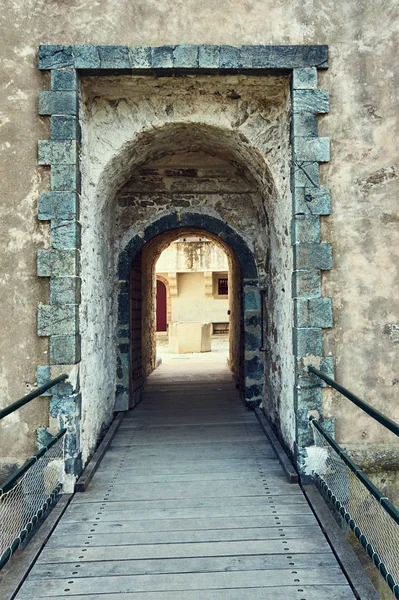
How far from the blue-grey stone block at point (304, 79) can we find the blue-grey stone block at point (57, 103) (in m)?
1.92

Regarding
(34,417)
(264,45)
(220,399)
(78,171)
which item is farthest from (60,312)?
(220,399)

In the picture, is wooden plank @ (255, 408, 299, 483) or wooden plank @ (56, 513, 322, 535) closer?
wooden plank @ (56, 513, 322, 535)

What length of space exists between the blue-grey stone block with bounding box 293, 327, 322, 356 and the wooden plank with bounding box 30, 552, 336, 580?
1.56 metres

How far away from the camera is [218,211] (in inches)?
236

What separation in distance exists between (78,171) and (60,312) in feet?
4.05

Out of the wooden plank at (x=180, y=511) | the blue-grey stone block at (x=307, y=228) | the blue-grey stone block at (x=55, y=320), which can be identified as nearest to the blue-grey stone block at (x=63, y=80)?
the blue-grey stone block at (x=55, y=320)

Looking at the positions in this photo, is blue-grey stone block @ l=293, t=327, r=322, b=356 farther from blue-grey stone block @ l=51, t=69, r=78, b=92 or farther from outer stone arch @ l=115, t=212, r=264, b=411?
blue-grey stone block @ l=51, t=69, r=78, b=92

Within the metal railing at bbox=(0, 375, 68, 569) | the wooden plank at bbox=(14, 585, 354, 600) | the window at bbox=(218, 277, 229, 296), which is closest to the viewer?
the wooden plank at bbox=(14, 585, 354, 600)

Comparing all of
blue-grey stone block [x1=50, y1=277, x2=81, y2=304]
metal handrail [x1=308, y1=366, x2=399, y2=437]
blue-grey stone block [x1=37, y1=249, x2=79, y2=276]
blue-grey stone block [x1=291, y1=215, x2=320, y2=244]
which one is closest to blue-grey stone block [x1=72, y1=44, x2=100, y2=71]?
blue-grey stone block [x1=37, y1=249, x2=79, y2=276]

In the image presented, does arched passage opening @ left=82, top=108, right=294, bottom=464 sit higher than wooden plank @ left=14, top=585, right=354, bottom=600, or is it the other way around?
arched passage opening @ left=82, top=108, right=294, bottom=464

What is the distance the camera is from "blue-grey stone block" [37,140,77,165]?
3744mm

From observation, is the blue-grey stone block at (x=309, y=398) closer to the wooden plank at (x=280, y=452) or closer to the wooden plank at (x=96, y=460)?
the wooden plank at (x=280, y=452)

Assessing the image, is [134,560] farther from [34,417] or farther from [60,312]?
[60,312]

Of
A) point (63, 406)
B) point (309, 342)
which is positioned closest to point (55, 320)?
point (63, 406)
